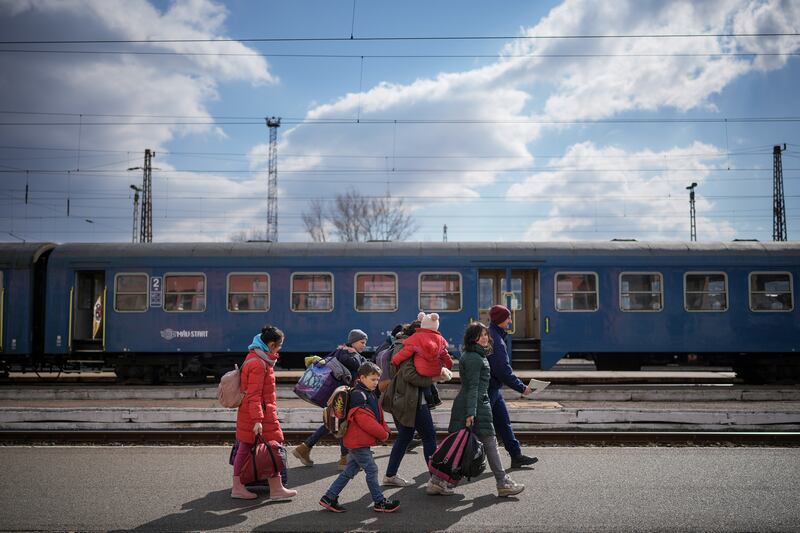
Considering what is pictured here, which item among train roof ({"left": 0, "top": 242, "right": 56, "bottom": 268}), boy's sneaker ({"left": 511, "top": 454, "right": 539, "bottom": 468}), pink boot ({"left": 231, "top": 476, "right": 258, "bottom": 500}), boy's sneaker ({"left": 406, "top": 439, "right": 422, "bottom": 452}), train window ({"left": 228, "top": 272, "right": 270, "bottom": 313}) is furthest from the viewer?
train roof ({"left": 0, "top": 242, "right": 56, "bottom": 268})

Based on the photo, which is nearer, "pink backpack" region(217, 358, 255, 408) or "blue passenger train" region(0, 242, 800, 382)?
"pink backpack" region(217, 358, 255, 408)

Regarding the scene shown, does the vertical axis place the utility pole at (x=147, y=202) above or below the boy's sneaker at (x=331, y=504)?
above

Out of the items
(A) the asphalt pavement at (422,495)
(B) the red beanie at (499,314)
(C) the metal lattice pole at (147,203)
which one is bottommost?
(A) the asphalt pavement at (422,495)

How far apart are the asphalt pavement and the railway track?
468 mm

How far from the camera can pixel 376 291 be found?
13.6m

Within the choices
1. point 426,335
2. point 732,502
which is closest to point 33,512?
point 426,335

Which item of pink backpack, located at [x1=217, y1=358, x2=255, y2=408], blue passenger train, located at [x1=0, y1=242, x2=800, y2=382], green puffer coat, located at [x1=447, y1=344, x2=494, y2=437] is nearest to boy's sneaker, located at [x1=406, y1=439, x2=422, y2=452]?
green puffer coat, located at [x1=447, y1=344, x2=494, y2=437]

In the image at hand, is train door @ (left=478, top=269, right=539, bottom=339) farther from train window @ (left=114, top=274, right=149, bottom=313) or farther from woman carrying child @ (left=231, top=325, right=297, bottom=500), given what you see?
woman carrying child @ (left=231, top=325, right=297, bottom=500)

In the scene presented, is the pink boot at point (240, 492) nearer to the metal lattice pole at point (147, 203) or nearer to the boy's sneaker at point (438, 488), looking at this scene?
the boy's sneaker at point (438, 488)

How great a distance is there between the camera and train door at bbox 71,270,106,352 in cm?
1370

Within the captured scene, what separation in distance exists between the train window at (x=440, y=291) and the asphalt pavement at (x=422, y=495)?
6405 mm

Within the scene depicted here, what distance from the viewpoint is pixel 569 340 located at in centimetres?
1347

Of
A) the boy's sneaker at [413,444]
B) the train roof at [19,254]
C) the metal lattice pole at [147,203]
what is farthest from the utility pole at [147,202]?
the boy's sneaker at [413,444]

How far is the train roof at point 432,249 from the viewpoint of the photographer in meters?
13.7
